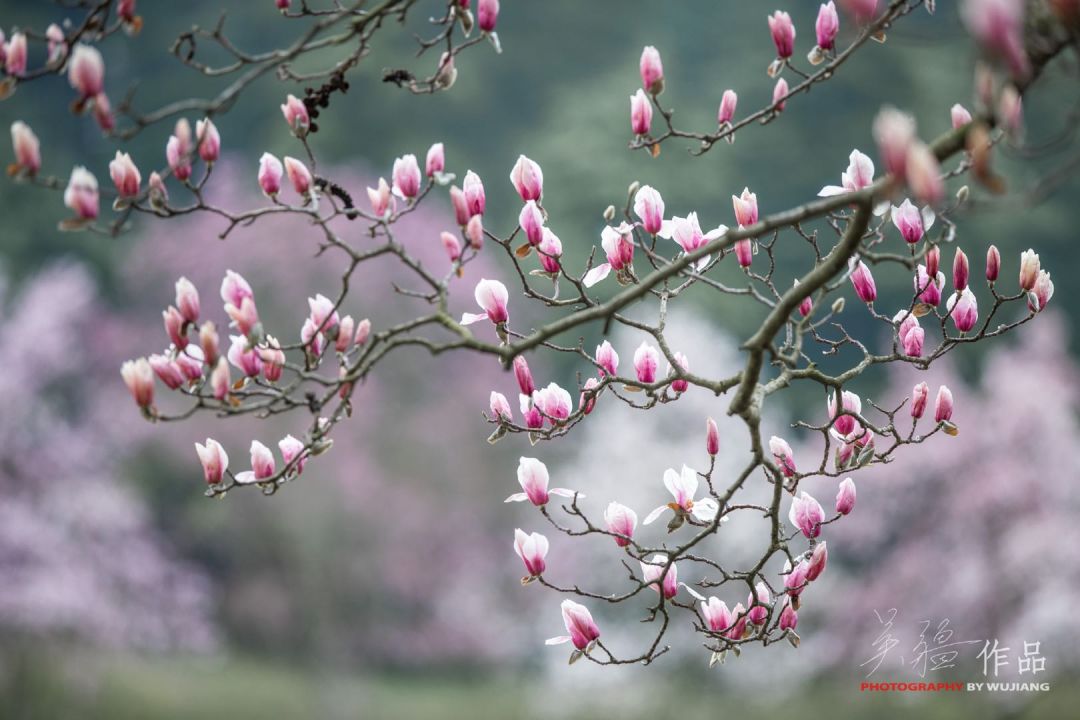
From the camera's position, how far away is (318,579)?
853 cm

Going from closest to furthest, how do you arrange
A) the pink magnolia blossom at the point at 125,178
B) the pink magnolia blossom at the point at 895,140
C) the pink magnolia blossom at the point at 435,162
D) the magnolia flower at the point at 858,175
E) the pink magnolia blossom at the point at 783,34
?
the pink magnolia blossom at the point at 895,140
the pink magnolia blossom at the point at 125,178
the pink magnolia blossom at the point at 435,162
the magnolia flower at the point at 858,175
the pink magnolia blossom at the point at 783,34

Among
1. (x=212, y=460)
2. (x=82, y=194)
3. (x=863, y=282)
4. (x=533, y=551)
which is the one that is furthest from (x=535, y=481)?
(x=82, y=194)

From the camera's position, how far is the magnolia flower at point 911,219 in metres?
1.39

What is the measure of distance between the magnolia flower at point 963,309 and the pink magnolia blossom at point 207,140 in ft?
3.52

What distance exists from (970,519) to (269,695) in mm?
6285

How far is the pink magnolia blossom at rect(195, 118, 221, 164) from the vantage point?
122 centimetres

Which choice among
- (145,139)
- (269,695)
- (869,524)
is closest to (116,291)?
(145,139)

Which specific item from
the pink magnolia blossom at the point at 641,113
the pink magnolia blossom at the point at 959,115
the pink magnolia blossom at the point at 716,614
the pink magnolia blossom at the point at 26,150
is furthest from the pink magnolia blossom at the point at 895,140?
the pink magnolia blossom at the point at 26,150

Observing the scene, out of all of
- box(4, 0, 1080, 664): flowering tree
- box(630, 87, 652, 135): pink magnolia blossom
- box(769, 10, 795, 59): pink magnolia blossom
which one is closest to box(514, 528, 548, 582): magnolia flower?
box(4, 0, 1080, 664): flowering tree

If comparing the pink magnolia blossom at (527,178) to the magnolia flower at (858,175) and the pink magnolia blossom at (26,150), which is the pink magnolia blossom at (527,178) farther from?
the pink magnolia blossom at (26,150)

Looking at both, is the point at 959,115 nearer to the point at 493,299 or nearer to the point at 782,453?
the point at 782,453

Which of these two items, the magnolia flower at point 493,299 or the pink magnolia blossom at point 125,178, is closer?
the pink magnolia blossom at point 125,178

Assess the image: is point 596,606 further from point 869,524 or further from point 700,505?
point 700,505

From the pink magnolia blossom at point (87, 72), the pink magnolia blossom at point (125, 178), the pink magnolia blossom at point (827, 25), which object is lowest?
the pink magnolia blossom at point (125, 178)
